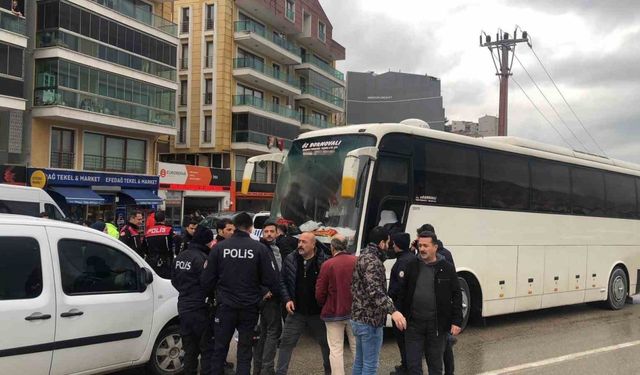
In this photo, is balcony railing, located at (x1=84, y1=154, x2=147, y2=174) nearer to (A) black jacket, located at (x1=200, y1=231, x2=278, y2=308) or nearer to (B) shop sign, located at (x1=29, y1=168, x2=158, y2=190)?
(B) shop sign, located at (x1=29, y1=168, x2=158, y2=190)

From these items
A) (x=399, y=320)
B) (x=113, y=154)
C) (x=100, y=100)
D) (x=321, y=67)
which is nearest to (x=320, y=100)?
(x=321, y=67)

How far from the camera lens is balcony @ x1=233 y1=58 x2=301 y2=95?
44344 mm

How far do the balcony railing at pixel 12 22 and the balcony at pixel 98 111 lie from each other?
3220 mm

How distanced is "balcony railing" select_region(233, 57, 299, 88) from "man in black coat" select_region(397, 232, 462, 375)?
4098 centimetres

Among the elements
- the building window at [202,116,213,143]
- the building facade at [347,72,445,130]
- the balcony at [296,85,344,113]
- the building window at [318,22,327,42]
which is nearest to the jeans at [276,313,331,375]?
the building window at [202,116,213,143]

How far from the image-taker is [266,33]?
46.8 metres

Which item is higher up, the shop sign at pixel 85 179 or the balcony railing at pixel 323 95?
the balcony railing at pixel 323 95

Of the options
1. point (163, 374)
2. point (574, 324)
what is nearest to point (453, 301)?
point (163, 374)

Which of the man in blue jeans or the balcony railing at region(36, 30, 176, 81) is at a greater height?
the balcony railing at region(36, 30, 176, 81)

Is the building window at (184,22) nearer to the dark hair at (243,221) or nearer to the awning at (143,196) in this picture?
the awning at (143,196)

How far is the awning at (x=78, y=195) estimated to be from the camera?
28328 mm

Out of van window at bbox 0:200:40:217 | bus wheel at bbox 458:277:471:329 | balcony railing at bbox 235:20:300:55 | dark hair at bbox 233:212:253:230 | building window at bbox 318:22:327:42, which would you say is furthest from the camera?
building window at bbox 318:22:327:42

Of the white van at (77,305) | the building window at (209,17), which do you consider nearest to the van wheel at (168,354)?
the white van at (77,305)

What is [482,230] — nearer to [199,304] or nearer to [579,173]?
[579,173]
